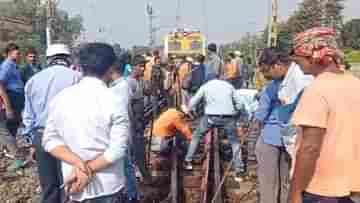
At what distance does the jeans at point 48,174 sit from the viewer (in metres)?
4.29

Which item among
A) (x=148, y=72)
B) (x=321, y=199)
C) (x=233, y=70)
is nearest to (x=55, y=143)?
(x=321, y=199)

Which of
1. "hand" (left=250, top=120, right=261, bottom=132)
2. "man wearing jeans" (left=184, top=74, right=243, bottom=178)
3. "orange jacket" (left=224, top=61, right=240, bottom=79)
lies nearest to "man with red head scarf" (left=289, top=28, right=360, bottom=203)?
"hand" (left=250, top=120, right=261, bottom=132)

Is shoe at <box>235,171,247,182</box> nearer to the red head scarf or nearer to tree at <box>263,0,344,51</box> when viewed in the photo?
the red head scarf

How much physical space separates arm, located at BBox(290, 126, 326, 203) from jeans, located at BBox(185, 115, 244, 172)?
4.63m

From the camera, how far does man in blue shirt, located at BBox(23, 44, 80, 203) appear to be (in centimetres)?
431

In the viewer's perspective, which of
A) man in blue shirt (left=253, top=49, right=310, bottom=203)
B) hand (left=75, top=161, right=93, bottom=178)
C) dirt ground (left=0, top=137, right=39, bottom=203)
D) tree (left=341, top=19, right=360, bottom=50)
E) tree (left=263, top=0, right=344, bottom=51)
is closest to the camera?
hand (left=75, top=161, right=93, bottom=178)

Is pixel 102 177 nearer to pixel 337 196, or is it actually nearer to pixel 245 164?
pixel 337 196

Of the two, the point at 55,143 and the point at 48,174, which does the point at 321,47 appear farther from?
the point at 48,174

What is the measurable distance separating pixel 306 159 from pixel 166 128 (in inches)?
182

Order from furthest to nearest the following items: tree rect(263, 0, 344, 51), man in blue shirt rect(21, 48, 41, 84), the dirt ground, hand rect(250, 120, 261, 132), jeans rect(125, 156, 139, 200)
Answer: tree rect(263, 0, 344, 51)
man in blue shirt rect(21, 48, 41, 84)
the dirt ground
jeans rect(125, 156, 139, 200)
hand rect(250, 120, 261, 132)

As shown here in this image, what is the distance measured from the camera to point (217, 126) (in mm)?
7254

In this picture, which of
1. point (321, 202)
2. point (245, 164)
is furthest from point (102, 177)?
point (245, 164)

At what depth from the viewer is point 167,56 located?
75.3 ft

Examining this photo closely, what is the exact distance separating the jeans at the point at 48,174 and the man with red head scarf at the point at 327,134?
2.41m
